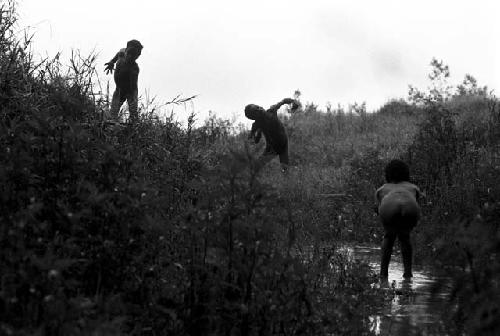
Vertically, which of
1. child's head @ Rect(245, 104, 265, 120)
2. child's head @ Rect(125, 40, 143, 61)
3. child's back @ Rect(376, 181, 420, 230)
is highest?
child's head @ Rect(125, 40, 143, 61)

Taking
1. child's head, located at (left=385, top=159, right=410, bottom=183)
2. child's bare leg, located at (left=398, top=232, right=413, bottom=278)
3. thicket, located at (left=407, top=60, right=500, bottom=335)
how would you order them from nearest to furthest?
1. thicket, located at (left=407, top=60, right=500, bottom=335)
2. child's bare leg, located at (left=398, top=232, right=413, bottom=278)
3. child's head, located at (left=385, top=159, right=410, bottom=183)

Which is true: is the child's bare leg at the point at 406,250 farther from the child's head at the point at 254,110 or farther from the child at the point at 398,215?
the child's head at the point at 254,110

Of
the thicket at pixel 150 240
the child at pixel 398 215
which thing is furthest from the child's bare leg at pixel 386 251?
the thicket at pixel 150 240

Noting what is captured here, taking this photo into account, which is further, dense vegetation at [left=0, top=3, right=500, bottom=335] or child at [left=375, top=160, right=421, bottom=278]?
child at [left=375, top=160, right=421, bottom=278]

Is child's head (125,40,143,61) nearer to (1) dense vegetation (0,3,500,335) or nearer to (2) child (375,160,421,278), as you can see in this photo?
(1) dense vegetation (0,3,500,335)

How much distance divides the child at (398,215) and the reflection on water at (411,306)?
0.30 metres

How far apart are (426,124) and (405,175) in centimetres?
764

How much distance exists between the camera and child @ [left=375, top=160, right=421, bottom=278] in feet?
26.5

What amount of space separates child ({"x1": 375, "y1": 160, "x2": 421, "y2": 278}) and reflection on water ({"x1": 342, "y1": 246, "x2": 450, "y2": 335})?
0.30m

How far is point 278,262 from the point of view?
15.5 feet

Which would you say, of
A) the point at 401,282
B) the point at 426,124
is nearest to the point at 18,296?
the point at 401,282

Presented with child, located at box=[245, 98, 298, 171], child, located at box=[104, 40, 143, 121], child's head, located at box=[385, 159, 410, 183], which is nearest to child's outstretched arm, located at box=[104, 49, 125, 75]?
child, located at box=[104, 40, 143, 121]

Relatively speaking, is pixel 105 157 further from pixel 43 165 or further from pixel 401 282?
pixel 401 282

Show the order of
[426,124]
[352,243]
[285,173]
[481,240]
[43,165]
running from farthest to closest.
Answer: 1. [285,173]
2. [426,124]
3. [352,243]
4. [43,165]
5. [481,240]
